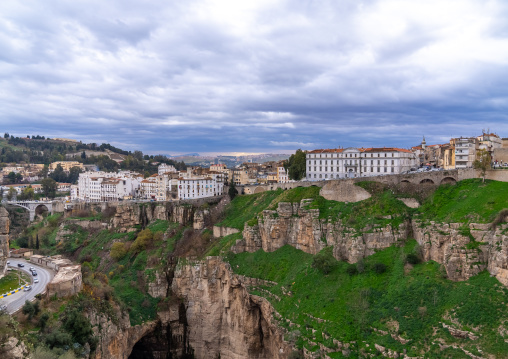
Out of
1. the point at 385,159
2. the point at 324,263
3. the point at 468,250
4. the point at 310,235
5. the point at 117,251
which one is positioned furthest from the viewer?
the point at 385,159

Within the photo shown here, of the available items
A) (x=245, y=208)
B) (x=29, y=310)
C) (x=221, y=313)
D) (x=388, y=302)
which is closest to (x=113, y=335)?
(x=29, y=310)

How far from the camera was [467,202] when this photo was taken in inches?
1284

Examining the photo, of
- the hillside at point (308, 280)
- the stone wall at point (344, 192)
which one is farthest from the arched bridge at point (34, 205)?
the stone wall at point (344, 192)

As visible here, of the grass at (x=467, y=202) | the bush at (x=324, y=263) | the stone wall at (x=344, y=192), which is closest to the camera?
the grass at (x=467, y=202)

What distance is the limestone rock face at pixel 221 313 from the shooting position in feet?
131

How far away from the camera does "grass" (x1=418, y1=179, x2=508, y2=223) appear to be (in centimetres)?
2995

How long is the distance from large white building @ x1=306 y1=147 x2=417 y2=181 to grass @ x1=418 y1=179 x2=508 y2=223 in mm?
16304

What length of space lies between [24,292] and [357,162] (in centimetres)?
4489

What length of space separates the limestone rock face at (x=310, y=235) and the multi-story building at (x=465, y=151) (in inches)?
797

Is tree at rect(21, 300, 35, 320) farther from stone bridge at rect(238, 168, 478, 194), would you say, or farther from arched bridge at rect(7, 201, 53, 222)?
arched bridge at rect(7, 201, 53, 222)

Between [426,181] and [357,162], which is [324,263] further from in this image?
[357,162]

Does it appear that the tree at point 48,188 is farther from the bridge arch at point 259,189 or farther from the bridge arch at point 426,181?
the bridge arch at point 426,181

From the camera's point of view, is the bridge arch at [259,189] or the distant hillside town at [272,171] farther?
the bridge arch at [259,189]

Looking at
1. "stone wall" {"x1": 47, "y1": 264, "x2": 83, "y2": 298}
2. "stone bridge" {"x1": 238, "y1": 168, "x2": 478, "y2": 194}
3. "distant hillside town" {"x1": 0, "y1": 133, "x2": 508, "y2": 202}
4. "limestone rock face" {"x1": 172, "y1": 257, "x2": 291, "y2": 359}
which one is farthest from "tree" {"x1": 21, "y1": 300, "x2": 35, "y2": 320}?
"distant hillside town" {"x1": 0, "y1": 133, "x2": 508, "y2": 202}
